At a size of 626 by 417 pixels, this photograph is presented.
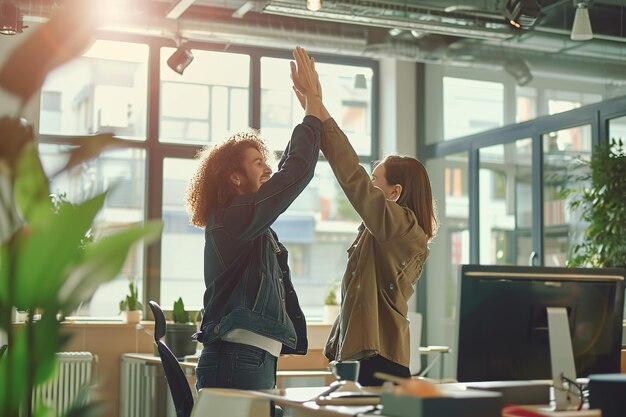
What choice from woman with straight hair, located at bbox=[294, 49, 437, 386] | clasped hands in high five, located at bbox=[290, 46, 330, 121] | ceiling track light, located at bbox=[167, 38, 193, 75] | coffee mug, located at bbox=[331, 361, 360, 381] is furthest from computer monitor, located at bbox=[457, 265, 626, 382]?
ceiling track light, located at bbox=[167, 38, 193, 75]

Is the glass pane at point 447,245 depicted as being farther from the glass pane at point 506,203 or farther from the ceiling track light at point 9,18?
the ceiling track light at point 9,18

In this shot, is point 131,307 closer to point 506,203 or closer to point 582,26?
point 506,203

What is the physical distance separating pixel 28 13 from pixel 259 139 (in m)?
3.76

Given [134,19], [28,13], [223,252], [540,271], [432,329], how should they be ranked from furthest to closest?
1. [432,329]
2. [134,19]
3. [28,13]
4. [223,252]
5. [540,271]

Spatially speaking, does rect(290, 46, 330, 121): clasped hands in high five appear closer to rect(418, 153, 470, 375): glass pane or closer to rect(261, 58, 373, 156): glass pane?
rect(418, 153, 470, 375): glass pane

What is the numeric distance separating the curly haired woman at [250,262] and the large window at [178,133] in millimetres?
4432

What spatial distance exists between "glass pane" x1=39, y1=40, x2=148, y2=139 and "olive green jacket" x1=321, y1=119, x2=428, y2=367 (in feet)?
16.3

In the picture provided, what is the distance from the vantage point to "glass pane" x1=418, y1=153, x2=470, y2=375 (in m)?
7.63

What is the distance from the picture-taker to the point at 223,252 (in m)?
2.50

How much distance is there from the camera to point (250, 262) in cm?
251

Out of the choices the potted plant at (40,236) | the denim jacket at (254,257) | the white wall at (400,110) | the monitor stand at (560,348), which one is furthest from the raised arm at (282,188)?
the white wall at (400,110)

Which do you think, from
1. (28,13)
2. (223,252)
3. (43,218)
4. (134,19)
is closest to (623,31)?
(134,19)

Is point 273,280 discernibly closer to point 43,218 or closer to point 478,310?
point 478,310

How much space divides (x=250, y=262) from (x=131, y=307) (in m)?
4.59
